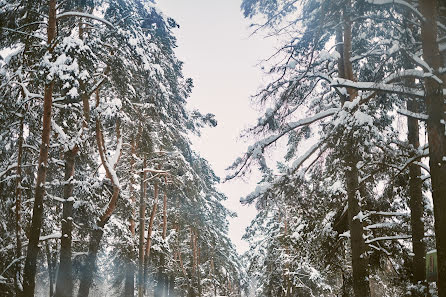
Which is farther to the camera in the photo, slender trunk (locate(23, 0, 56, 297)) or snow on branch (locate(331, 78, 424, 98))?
slender trunk (locate(23, 0, 56, 297))

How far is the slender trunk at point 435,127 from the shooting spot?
6.12m

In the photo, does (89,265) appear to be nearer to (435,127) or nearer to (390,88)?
(390,88)

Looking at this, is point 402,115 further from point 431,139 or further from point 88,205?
point 88,205

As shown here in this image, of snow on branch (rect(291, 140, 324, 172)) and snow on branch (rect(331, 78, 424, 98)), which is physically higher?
snow on branch (rect(331, 78, 424, 98))

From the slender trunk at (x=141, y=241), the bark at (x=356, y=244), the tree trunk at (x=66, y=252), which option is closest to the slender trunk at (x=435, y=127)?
the bark at (x=356, y=244)

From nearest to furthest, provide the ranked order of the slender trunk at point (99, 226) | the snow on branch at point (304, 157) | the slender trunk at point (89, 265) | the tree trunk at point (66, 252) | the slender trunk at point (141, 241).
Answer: the snow on branch at point (304, 157) → the tree trunk at point (66, 252) → the slender trunk at point (99, 226) → the slender trunk at point (89, 265) → the slender trunk at point (141, 241)

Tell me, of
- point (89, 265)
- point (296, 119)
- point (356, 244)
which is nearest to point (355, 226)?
point (356, 244)

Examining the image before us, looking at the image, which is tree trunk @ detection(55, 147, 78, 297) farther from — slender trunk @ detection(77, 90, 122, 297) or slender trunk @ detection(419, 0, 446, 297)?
slender trunk @ detection(419, 0, 446, 297)

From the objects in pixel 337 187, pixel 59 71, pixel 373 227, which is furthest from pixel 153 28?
pixel 373 227

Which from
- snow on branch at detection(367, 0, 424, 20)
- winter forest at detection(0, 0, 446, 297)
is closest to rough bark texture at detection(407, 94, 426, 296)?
winter forest at detection(0, 0, 446, 297)

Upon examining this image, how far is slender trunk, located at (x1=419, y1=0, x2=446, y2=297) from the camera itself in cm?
612

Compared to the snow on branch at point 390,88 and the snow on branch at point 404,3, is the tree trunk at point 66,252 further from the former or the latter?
the snow on branch at point 404,3

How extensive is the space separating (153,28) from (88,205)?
6.48 meters

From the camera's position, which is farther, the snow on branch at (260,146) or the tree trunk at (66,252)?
the tree trunk at (66,252)
